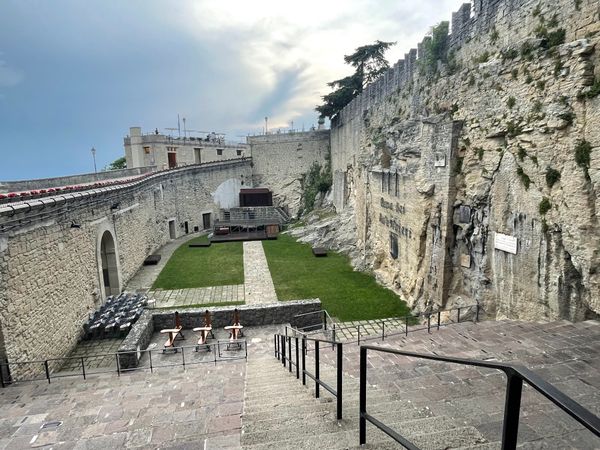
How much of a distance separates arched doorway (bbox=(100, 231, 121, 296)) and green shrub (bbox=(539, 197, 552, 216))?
14.3 metres

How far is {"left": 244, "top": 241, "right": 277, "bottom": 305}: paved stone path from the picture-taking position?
13.7 m

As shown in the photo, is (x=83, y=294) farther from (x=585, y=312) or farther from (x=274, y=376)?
(x=585, y=312)

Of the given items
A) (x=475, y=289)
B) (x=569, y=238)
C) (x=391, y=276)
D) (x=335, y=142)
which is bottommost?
(x=391, y=276)

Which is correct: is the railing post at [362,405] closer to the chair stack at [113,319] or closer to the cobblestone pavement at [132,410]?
the cobblestone pavement at [132,410]

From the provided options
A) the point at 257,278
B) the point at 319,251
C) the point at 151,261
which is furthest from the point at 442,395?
the point at 151,261

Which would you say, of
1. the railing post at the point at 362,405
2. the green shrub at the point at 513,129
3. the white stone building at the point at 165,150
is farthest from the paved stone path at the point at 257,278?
the white stone building at the point at 165,150

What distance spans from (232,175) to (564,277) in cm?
2716

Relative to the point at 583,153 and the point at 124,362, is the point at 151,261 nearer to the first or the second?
the point at 124,362

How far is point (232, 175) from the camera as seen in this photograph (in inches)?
1233

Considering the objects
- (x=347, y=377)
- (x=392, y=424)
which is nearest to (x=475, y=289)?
(x=347, y=377)

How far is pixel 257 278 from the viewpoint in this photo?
52.3 feet

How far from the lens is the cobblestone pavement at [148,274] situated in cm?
1536

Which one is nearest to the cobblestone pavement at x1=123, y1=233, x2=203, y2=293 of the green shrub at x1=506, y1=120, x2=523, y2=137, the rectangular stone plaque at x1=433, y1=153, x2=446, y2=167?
the rectangular stone plaque at x1=433, y1=153, x2=446, y2=167

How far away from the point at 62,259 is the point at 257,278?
302 inches
